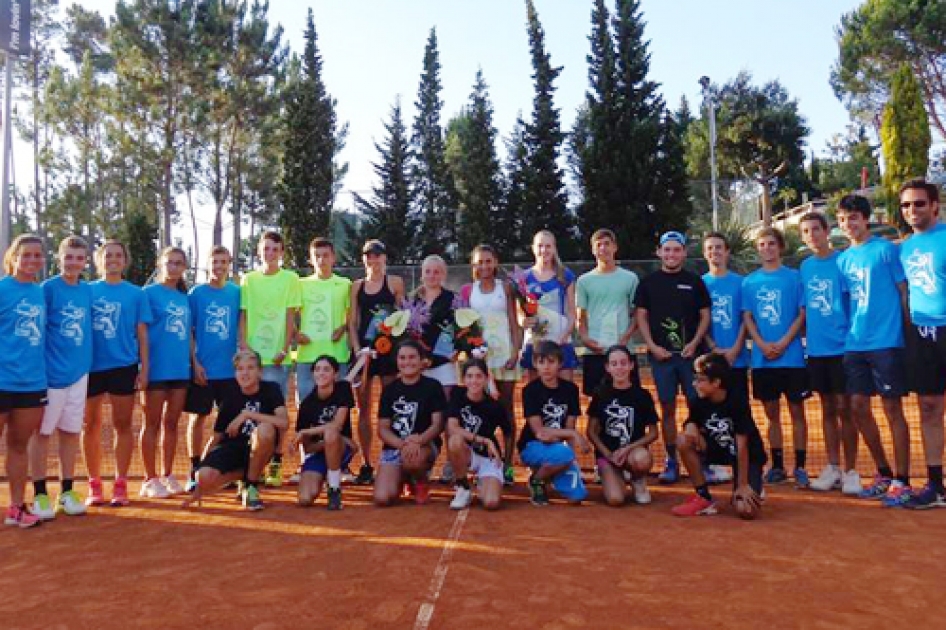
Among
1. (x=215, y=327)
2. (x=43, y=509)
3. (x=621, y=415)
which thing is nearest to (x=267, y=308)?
(x=215, y=327)

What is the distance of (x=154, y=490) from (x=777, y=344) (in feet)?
17.2

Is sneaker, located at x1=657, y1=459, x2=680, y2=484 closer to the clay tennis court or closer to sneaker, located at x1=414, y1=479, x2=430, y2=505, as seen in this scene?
the clay tennis court

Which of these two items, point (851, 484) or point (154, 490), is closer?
point (851, 484)

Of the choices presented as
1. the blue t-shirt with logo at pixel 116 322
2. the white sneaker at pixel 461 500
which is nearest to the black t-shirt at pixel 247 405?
the blue t-shirt with logo at pixel 116 322

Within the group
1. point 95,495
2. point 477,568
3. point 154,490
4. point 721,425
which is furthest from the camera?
point 154,490

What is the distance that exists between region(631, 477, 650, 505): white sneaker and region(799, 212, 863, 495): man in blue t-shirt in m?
1.52

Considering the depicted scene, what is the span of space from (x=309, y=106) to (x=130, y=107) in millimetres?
7525

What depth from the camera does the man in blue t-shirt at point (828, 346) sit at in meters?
5.54

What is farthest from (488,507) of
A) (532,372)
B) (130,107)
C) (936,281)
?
(130,107)

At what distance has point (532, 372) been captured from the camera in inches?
236

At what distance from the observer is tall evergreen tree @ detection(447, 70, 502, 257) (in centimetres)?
3247

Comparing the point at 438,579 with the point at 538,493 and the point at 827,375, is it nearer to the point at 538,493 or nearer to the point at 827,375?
the point at 538,493

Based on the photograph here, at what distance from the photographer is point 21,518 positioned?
4.85 m

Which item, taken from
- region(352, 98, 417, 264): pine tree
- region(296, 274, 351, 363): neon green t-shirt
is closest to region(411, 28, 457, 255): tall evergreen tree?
region(352, 98, 417, 264): pine tree
